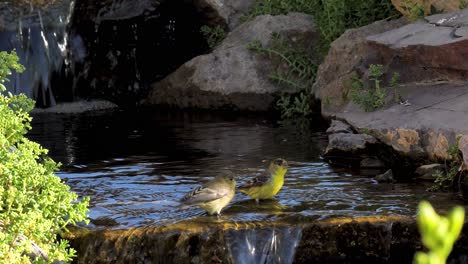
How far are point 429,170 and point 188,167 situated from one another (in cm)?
207

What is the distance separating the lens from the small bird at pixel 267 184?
228 inches

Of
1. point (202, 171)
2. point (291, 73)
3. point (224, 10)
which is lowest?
point (202, 171)

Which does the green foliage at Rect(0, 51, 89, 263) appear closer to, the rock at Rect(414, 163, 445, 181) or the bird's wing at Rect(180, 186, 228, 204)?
the bird's wing at Rect(180, 186, 228, 204)

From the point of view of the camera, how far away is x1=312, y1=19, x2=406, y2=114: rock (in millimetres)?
10031

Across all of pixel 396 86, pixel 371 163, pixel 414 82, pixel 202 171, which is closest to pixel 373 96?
pixel 396 86

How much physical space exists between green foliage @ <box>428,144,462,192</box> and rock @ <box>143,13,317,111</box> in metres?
5.15

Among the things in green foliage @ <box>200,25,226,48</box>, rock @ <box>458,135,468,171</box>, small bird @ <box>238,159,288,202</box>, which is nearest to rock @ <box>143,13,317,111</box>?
green foliage @ <box>200,25,226,48</box>

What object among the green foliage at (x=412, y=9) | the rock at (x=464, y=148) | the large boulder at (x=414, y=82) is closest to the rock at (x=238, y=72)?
the large boulder at (x=414, y=82)

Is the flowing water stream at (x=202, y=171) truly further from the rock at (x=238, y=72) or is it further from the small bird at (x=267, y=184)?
the rock at (x=238, y=72)

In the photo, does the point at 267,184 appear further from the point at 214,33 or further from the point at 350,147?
the point at 214,33

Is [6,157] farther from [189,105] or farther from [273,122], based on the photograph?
[189,105]

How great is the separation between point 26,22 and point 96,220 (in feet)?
25.0

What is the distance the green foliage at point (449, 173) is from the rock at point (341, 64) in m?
3.22

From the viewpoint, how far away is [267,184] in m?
5.78
